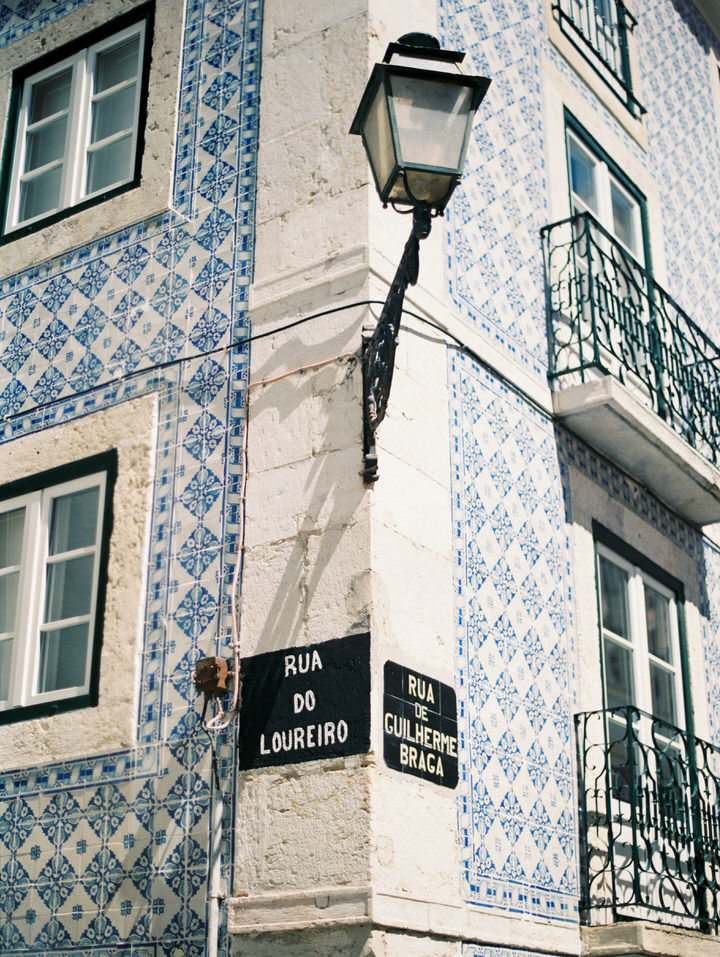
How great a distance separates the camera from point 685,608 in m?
7.49

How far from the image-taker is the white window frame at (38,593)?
5832mm

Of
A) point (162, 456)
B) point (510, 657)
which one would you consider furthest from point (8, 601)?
point (510, 657)

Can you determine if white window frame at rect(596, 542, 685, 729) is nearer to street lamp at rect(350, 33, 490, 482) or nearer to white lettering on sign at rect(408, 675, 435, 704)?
white lettering on sign at rect(408, 675, 435, 704)

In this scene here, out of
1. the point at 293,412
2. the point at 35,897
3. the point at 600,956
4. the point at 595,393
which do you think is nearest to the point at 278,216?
the point at 293,412

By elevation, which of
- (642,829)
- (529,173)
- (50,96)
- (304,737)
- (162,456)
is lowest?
(642,829)

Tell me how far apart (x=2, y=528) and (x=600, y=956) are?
10.7ft

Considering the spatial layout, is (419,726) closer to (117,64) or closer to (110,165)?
(110,165)

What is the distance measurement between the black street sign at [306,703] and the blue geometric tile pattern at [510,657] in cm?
66

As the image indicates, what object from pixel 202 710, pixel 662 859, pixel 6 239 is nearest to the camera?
pixel 202 710

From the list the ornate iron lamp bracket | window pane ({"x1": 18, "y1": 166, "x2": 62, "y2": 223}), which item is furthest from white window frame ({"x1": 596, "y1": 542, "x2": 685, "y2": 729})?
window pane ({"x1": 18, "y1": 166, "x2": 62, "y2": 223})

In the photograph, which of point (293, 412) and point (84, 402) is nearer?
point (293, 412)

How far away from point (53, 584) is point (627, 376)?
10.8ft

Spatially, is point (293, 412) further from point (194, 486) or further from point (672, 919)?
point (672, 919)

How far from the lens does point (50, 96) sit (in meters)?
7.43
